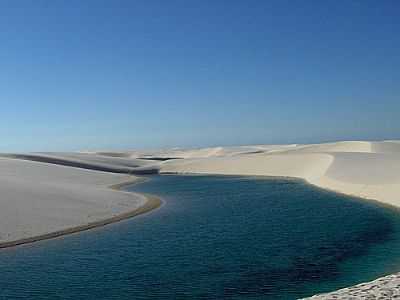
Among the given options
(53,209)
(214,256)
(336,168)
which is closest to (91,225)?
(53,209)

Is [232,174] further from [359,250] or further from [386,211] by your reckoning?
[359,250]

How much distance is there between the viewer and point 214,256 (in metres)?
14.9

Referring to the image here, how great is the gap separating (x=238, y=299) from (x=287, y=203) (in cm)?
1746

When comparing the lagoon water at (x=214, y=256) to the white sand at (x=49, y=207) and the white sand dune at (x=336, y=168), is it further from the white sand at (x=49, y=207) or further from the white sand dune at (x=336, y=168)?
the white sand dune at (x=336, y=168)

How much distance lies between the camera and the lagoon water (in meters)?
11.9

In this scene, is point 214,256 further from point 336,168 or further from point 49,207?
point 336,168

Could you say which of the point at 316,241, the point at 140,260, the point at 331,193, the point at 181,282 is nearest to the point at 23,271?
the point at 140,260

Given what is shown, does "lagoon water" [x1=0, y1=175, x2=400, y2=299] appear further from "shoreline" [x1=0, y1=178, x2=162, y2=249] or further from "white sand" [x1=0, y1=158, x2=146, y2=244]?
"white sand" [x1=0, y1=158, x2=146, y2=244]

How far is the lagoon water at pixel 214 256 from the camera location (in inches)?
467

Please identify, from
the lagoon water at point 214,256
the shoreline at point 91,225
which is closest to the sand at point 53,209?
the shoreline at point 91,225

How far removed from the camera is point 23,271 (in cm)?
1414

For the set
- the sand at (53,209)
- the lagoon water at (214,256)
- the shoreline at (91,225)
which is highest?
the sand at (53,209)

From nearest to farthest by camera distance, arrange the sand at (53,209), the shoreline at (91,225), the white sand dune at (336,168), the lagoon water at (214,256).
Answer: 1. the lagoon water at (214,256)
2. the shoreline at (91,225)
3. the sand at (53,209)
4. the white sand dune at (336,168)

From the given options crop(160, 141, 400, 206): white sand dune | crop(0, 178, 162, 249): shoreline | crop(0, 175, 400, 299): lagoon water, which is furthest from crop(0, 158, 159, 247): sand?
crop(160, 141, 400, 206): white sand dune
